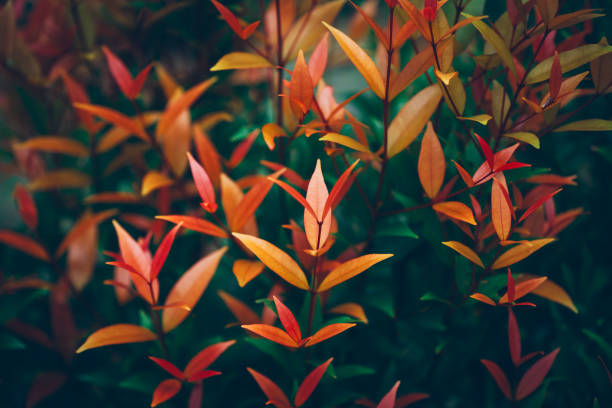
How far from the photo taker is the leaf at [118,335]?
43 centimetres

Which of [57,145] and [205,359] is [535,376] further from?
[57,145]

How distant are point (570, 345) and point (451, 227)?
8.2 inches

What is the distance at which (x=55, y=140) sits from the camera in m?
0.61

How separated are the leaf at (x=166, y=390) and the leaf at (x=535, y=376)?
36 centimetres

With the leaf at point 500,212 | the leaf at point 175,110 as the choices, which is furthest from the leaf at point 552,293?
the leaf at point 175,110

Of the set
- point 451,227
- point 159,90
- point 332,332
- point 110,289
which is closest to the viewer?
point 332,332

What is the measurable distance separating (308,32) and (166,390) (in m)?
0.43

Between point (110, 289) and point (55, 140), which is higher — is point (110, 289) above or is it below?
below

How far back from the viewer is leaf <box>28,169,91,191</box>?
25.0 inches

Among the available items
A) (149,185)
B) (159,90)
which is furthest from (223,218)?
(159,90)

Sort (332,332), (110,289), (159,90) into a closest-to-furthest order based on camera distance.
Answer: (332,332) → (110,289) → (159,90)

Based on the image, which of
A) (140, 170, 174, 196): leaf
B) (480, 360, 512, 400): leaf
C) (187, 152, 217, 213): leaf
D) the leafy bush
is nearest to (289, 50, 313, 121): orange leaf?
the leafy bush

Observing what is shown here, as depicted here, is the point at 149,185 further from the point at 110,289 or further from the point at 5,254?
the point at 5,254

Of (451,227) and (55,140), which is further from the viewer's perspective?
(55,140)
